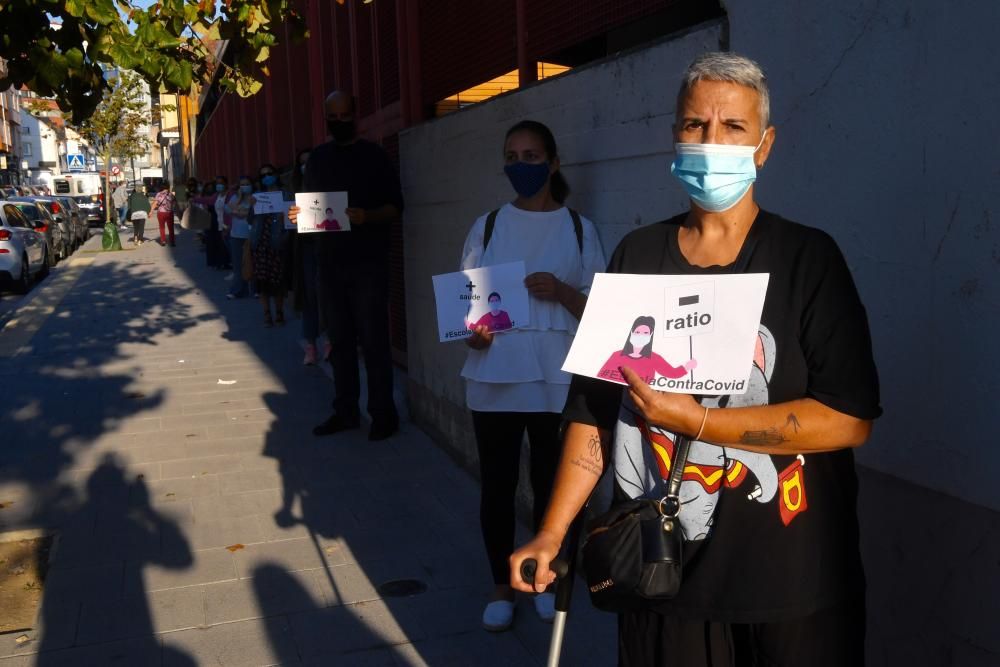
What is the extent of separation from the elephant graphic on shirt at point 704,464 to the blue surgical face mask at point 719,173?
300 mm

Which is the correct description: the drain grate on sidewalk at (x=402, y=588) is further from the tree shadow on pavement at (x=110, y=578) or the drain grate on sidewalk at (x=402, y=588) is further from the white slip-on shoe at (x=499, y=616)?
the tree shadow on pavement at (x=110, y=578)

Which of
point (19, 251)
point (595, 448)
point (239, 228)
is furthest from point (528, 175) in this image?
point (19, 251)

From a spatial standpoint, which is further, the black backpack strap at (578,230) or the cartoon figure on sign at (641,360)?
the black backpack strap at (578,230)

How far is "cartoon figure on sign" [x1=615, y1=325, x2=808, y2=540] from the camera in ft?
6.95

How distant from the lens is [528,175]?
13.4 feet

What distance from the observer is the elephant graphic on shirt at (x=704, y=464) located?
2123 mm

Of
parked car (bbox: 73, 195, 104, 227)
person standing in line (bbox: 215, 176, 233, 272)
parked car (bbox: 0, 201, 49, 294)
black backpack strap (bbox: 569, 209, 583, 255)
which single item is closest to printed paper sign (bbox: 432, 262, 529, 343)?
black backpack strap (bbox: 569, 209, 583, 255)

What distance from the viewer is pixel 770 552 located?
2117 mm

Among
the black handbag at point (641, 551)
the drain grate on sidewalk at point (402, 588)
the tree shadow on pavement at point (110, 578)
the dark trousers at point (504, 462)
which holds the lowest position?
the drain grate on sidewalk at point (402, 588)

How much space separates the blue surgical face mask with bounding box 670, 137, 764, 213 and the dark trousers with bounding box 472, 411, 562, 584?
6.88 feet

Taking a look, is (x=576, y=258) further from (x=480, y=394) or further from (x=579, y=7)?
(x=579, y=7)

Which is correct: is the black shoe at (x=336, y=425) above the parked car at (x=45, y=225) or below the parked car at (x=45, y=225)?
below

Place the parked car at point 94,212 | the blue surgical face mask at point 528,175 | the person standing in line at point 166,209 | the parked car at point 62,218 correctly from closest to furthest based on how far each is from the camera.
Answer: the blue surgical face mask at point 528,175 → the parked car at point 62,218 → the person standing in line at point 166,209 → the parked car at point 94,212

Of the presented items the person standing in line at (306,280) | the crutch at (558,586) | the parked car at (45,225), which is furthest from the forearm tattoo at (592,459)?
the parked car at (45,225)
